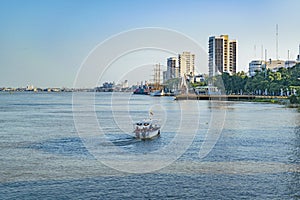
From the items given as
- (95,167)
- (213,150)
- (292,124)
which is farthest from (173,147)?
(292,124)

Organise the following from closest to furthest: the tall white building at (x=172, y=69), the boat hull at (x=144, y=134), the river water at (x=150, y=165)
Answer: the river water at (x=150, y=165) → the boat hull at (x=144, y=134) → the tall white building at (x=172, y=69)

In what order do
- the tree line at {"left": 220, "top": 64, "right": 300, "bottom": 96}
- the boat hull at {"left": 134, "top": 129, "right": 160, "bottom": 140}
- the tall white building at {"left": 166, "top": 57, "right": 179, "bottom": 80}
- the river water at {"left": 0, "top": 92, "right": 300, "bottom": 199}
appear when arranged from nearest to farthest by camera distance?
1. the river water at {"left": 0, "top": 92, "right": 300, "bottom": 199}
2. the boat hull at {"left": 134, "top": 129, "right": 160, "bottom": 140}
3. the tree line at {"left": 220, "top": 64, "right": 300, "bottom": 96}
4. the tall white building at {"left": 166, "top": 57, "right": 179, "bottom": 80}

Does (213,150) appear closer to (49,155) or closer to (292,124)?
(49,155)

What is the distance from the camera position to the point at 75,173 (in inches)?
827

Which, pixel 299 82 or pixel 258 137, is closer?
pixel 258 137

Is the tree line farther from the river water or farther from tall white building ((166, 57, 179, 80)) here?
the river water

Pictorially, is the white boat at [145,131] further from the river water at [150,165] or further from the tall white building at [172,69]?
the tall white building at [172,69]

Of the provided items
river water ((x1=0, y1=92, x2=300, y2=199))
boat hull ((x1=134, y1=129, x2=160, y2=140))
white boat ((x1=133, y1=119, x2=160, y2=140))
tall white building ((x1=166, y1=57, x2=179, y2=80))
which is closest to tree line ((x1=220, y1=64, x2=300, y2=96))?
white boat ((x1=133, y1=119, x2=160, y2=140))

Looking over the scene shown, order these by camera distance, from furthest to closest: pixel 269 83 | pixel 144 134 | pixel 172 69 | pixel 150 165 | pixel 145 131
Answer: pixel 172 69, pixel 269 83, pixel 145 131, pixel 144 134, pixel 150 165

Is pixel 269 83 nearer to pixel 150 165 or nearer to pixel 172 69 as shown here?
pixel 172 69

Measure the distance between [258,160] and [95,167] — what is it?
9.05m

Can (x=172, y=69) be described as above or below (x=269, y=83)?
above

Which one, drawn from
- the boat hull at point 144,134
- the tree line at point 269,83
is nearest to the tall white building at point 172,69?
the tree line at point 269,83

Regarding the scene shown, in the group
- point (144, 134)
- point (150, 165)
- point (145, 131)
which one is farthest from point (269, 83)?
point (150, 165)
